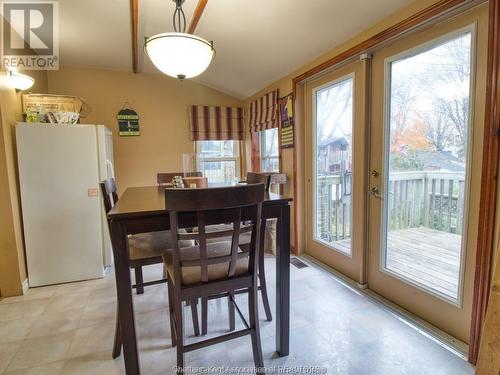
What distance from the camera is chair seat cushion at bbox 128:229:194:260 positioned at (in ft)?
5.58

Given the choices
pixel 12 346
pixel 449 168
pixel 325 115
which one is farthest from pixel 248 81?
pixel 12 346

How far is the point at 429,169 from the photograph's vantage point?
1840 mm

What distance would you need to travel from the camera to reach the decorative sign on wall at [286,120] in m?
3.07

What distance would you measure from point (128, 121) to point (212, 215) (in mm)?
3180

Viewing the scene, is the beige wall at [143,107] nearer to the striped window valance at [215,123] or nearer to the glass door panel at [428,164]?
the striped window valance at [215,123]

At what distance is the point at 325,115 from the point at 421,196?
125cm

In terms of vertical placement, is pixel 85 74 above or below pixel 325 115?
above

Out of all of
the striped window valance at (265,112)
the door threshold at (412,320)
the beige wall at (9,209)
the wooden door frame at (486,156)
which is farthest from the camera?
the striped window valance at (265,112)

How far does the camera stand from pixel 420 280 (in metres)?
1.92

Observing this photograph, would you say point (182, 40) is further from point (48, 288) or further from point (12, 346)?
point (48, 288)

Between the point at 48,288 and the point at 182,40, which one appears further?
the point at 48,288

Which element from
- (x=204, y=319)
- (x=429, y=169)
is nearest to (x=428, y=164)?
(x=429, y=169)

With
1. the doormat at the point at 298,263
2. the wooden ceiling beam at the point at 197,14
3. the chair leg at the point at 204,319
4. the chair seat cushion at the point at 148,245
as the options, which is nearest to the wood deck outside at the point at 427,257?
the doormat at the point at 298,263

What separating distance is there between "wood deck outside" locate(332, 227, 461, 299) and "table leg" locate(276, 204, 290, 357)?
1.06 m
